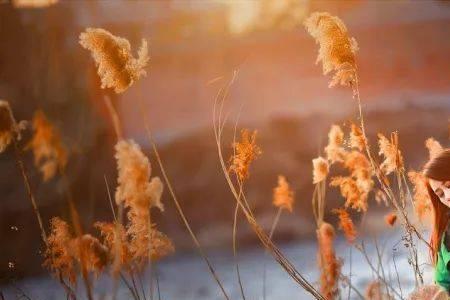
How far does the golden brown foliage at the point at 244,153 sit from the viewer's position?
188 centimetres

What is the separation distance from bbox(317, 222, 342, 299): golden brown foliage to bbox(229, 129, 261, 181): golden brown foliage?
302mm

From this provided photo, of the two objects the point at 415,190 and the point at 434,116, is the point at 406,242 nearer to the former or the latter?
the point at 415,190

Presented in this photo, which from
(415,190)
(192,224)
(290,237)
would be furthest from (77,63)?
(415,190)

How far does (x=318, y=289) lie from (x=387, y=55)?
247 centimetres

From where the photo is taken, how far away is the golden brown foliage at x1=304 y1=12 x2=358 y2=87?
6.36 feet

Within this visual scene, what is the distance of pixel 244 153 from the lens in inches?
74.4

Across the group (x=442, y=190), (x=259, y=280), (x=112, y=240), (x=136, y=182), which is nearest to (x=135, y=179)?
(x=136, y=182)

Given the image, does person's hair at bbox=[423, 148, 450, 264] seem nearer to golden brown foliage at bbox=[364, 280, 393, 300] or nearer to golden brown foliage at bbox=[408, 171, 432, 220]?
golden brown foliage at bbox=[408, 171, 432, 220]

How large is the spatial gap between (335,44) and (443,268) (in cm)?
74

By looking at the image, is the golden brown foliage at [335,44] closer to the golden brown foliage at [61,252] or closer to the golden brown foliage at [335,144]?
the golden brown foliage at [335,144]

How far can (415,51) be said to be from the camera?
13.5ft

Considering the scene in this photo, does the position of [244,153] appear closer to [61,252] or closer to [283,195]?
[283,195]

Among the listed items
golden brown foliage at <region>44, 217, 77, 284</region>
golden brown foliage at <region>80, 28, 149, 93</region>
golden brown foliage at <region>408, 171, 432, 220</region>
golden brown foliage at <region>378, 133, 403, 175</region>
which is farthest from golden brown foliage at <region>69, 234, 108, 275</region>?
golden brown foliage at <region>408, 171, 432, 220</region>

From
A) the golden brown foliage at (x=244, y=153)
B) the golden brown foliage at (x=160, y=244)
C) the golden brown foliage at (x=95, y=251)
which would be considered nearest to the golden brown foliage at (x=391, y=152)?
the golden brown foliage at (x=244, y=153)
